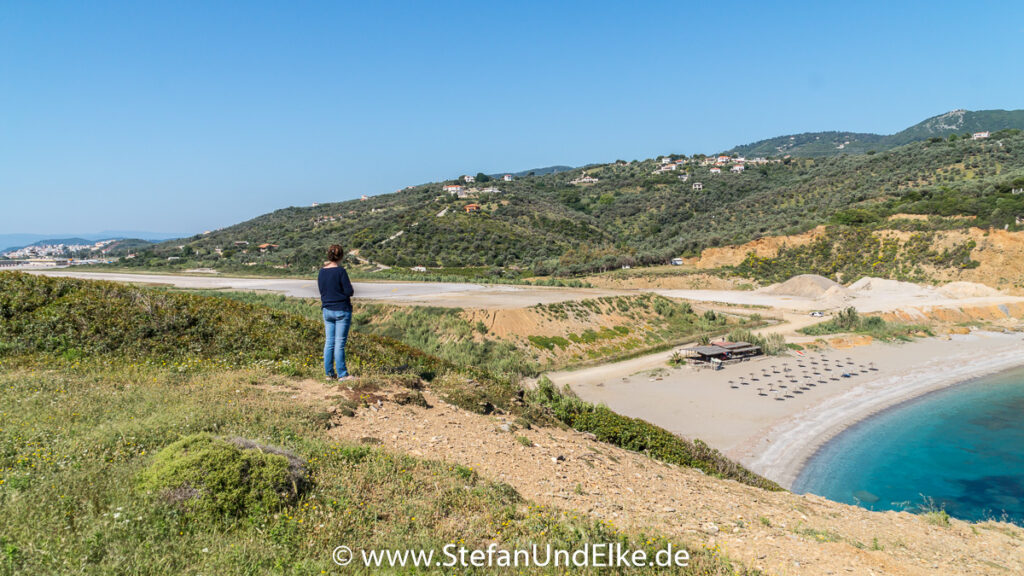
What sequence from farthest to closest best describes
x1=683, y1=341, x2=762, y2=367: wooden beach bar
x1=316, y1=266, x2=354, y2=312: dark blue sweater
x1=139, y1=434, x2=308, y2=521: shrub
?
x1=683, y1=341, x2=762, y2=367: wooden beach bar < x1=316, y1=266, x2=354, y2=312: dark blue sweater < x1=139, y1=434, x2=308, y2=521: shrub

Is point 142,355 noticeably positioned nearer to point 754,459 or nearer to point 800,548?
point 800,548

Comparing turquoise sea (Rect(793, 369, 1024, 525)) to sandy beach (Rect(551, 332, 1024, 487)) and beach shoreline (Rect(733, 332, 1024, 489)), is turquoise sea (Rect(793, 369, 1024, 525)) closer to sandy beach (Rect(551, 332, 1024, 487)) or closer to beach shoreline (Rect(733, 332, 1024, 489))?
beach shoreline (Rect(733, 332, 1024, 489))

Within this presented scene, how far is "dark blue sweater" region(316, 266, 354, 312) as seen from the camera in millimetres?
7754

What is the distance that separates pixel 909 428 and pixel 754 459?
8085 mm

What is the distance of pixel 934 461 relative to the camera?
15.2m

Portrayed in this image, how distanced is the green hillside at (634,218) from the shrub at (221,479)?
1924 inches

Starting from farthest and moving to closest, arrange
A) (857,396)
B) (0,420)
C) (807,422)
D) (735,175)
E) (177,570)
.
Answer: (735,175) < (857,396) < (807,422) < (0,420) < (177,570)

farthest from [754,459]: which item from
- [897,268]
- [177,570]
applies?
[897,268]

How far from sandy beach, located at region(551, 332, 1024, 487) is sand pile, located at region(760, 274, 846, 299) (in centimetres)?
1447

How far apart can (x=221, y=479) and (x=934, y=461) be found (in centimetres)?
1973

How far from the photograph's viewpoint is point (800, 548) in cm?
571

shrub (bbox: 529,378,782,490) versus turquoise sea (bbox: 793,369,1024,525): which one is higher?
shrub (bbox: 529,378,782,490)

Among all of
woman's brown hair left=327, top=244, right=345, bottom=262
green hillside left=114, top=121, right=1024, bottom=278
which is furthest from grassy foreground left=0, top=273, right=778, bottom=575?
green hillside left=114, top=121, right=1024, bottom=278

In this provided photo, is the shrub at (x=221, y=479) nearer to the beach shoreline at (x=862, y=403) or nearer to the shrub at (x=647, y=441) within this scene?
the shrub at (x=647, y=441)
